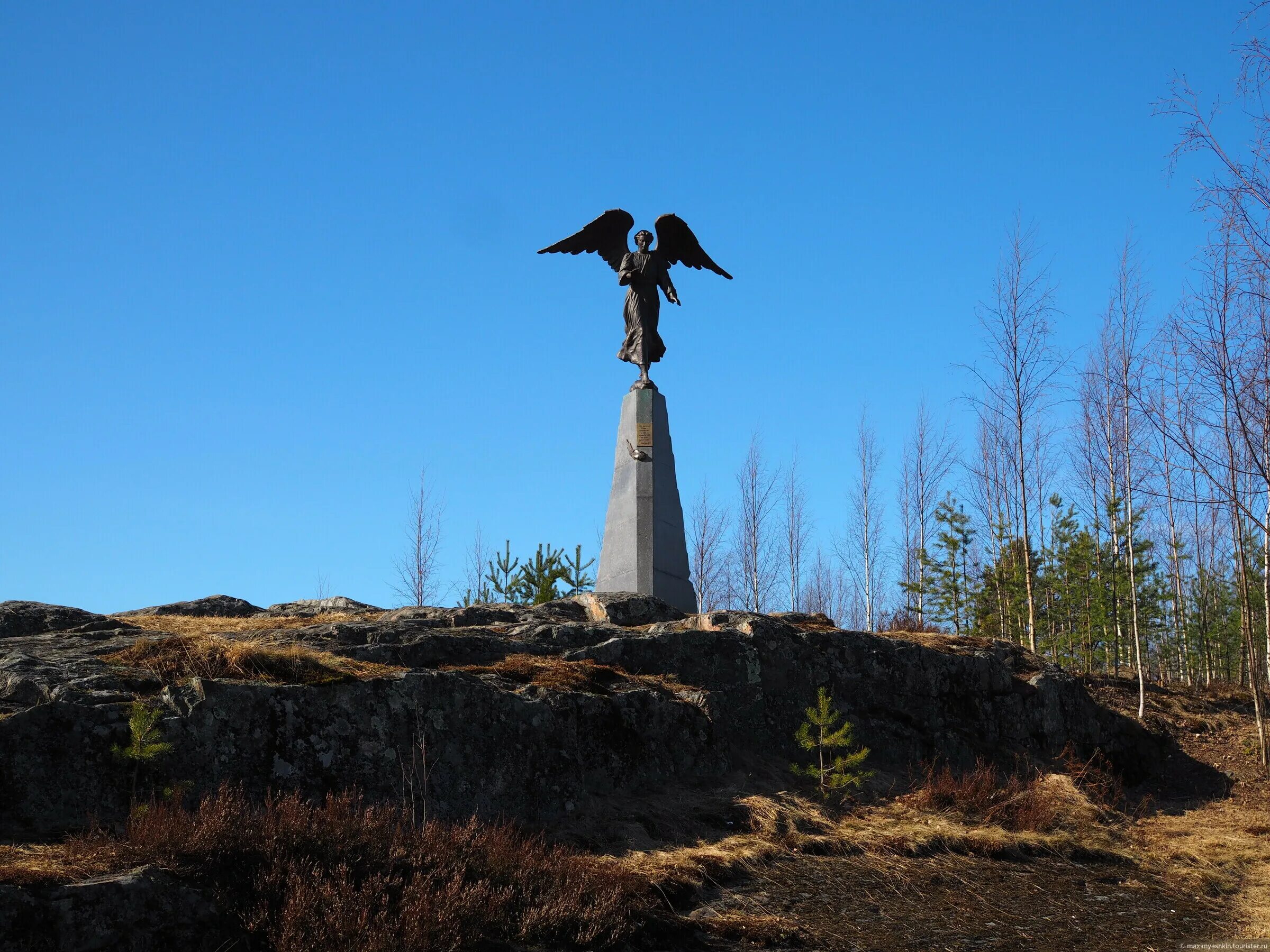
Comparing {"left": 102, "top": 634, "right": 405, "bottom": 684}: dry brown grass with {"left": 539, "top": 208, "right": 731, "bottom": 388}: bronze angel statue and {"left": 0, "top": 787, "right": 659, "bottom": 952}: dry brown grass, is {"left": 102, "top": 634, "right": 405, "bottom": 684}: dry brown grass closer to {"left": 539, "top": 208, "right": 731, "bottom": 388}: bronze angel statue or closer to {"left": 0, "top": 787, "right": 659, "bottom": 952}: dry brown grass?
{"left": 0, "top": 787, "right": 659, "bottom": 952}: dry brown grass

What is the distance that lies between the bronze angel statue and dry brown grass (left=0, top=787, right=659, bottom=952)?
11.1m

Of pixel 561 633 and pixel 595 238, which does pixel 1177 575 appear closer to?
pixel 595 238

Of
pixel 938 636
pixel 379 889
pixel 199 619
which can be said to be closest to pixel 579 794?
pixel 379 889

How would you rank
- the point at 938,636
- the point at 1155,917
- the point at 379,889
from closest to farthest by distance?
the point at 379,889, the point at 1155,917, the point at 938,636

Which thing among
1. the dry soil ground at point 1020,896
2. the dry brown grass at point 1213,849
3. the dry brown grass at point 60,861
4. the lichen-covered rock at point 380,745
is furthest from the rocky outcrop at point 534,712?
the dry soil ground at point 1020,896

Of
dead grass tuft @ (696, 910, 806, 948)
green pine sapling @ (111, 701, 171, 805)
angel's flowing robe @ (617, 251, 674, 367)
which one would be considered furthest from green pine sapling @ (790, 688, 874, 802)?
angel's flowing robe @ (617, 251, 674, 367)

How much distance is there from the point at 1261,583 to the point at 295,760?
66.6 ft

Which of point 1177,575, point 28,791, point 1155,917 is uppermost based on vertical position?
point 1177,575

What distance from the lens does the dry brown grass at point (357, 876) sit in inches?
242

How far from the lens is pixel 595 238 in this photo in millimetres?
18469

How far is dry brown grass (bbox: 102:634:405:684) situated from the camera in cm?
922

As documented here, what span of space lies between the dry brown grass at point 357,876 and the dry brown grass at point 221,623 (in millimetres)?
4101

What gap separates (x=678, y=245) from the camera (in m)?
18.6

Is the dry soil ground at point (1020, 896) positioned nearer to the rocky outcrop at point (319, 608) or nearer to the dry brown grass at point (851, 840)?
the dry brown grass at point (851, 840)
